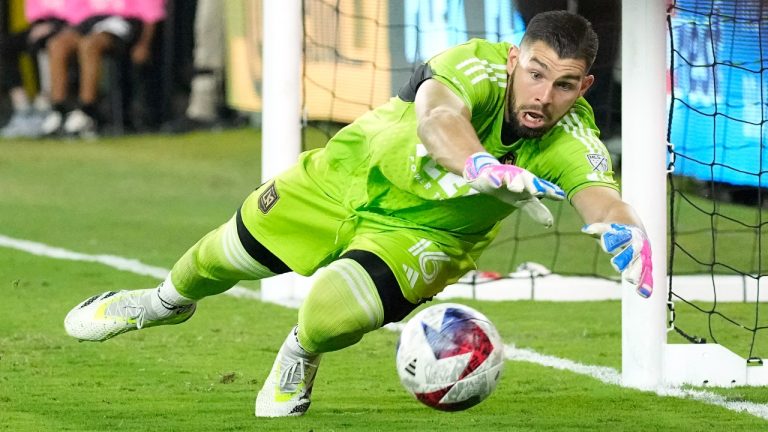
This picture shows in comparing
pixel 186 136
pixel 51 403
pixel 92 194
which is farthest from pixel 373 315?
pixel 186 136

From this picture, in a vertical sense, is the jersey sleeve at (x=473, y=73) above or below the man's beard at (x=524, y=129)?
above

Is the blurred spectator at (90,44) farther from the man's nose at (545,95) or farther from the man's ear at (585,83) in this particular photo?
the man's nose at (545,95)

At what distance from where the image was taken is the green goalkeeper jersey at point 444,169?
15.8ft

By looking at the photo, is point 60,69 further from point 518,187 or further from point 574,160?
point 518,187

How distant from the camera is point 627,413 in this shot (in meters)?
5.41

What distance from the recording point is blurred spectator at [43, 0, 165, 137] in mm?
17734

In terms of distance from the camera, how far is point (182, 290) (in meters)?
5.68

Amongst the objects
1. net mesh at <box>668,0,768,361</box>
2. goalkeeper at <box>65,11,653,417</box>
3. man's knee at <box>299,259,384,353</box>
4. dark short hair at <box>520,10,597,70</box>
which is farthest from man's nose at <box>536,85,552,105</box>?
net mesh at <box>668,0,768,361</box>

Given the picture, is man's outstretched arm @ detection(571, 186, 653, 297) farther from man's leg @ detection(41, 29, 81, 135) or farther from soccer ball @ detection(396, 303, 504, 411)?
man's leg @ detection(41, 29, 81, 135)

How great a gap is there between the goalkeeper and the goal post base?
47.1 inches

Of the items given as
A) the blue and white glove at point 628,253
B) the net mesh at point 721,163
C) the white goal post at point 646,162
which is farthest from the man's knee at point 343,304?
the net mesh at point 721,163

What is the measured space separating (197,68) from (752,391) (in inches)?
509

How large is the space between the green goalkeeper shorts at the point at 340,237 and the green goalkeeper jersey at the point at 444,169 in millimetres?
42

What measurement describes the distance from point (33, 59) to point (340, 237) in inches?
546
